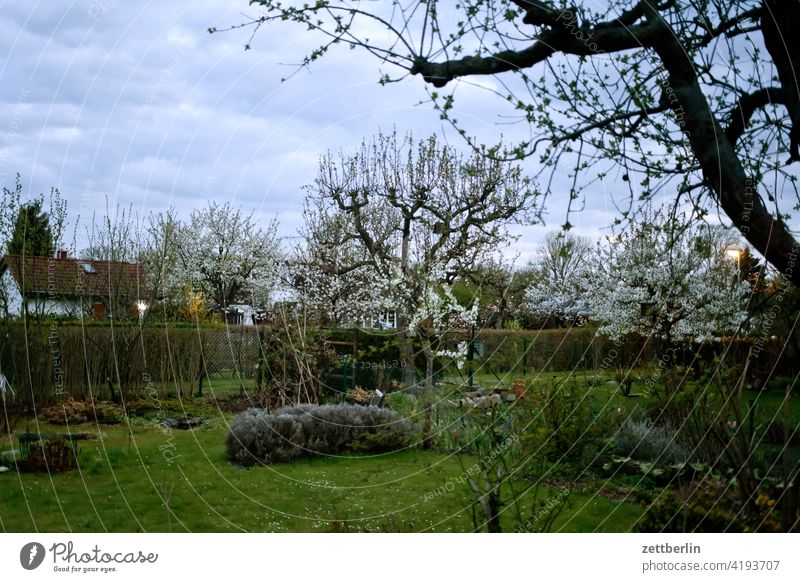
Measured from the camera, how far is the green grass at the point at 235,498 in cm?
412

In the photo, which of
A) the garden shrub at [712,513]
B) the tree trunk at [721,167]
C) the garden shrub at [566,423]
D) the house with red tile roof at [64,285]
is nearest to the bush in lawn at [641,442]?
the garden shrub at [566,423]

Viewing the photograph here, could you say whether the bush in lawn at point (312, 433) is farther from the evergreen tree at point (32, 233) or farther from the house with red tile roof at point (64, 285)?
the evergreen tree at point (32, 233)

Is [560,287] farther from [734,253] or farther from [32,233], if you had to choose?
[32,233]

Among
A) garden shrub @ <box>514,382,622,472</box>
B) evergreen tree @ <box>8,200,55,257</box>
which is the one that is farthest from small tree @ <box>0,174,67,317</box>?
garden shrub @ <box>514,382,622,472</box>

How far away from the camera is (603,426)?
559cm

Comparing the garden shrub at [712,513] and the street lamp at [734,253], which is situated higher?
the street lamp at [734,253]

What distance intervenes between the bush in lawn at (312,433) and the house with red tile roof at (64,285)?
1.51 m

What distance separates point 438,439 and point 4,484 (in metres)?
3.49

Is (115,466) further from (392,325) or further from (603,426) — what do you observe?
(392,325)

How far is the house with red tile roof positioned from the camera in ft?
17.7

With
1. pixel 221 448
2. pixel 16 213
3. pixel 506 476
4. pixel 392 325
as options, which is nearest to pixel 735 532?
pixel 506 476

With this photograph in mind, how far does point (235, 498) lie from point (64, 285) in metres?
3.14

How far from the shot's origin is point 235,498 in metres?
4.71

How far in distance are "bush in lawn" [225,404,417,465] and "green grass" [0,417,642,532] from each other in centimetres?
19
